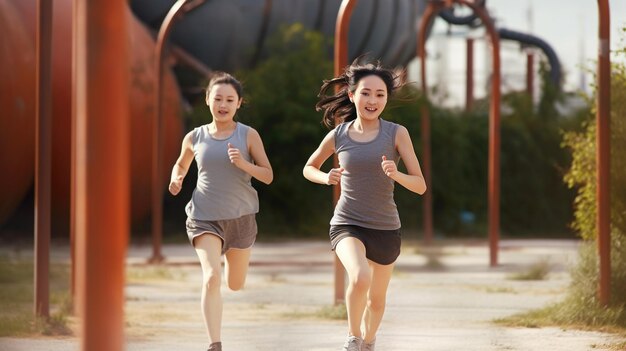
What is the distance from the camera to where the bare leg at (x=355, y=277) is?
6.15 metres

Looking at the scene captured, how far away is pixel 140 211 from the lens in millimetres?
21297

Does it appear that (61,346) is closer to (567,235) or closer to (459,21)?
(567,235)

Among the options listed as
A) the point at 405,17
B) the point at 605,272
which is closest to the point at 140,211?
the point at 405,17

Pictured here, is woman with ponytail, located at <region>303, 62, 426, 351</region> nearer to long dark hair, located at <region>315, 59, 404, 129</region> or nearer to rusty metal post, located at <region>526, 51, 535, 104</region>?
long dark hair, located at <region>315, 59, 404, 129</region>

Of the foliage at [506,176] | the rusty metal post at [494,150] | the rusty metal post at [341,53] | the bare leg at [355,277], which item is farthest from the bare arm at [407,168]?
the foliage at [506,176]

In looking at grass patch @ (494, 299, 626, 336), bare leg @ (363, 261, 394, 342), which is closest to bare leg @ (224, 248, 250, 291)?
bare leg @ (363, 261, 394, 342)

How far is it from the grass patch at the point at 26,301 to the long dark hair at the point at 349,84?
247 cm

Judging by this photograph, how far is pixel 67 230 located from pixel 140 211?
4.93 feet

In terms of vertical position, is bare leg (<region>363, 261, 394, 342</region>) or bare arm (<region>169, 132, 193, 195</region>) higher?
bare arm (<region>169, 132, 193, 195</region>)

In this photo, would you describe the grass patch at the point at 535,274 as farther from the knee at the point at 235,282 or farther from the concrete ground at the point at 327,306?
the knee at the point at 235,282

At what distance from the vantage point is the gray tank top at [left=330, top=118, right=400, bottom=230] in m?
6.30

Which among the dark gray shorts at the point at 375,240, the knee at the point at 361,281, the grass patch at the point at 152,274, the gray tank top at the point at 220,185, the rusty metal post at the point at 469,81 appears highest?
the rusty metal post at the point at 469,81

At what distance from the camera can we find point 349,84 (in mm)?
6641

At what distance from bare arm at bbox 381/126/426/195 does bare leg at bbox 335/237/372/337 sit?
0.40 m
